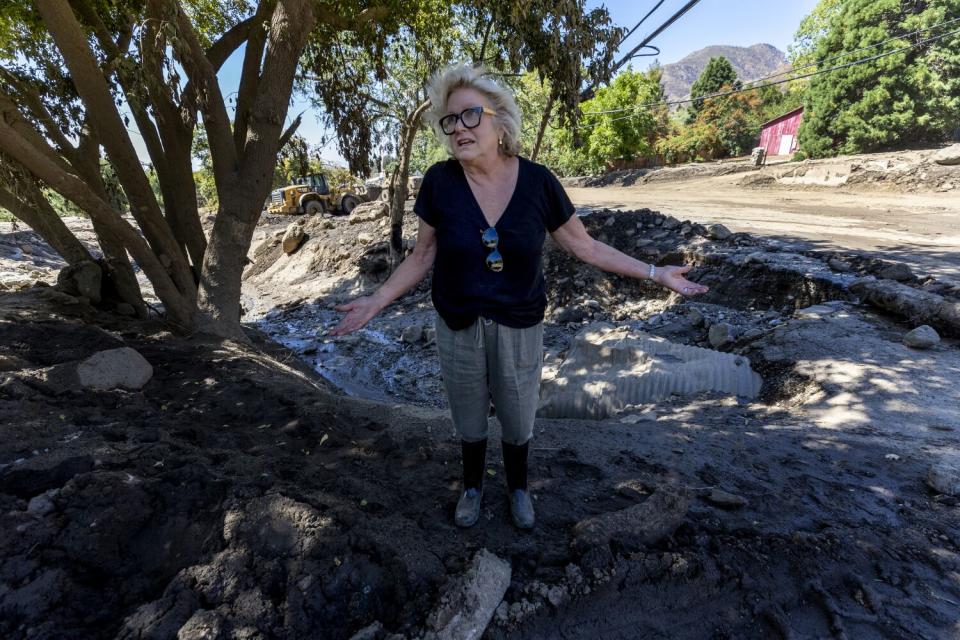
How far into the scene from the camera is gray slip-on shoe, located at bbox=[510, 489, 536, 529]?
188 centimetres

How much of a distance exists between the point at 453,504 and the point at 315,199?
20920 millimetres

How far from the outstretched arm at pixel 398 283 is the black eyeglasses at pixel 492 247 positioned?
24 centimetres

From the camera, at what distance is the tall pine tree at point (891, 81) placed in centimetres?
1648

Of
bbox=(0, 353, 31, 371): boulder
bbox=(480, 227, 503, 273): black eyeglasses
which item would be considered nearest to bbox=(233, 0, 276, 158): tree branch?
bbox=(0, 353, 31, 371): boulder

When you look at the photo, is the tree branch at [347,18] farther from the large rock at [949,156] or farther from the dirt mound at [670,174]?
the dirt mound at [670,174]

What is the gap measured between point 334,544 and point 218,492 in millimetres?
577

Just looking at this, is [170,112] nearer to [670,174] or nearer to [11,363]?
[11,363]

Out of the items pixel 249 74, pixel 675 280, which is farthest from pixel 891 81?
pixel 675 280

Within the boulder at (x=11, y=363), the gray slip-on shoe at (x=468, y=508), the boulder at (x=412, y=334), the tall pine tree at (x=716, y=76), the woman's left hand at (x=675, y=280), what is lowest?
the boulder at (x=412, y=334)

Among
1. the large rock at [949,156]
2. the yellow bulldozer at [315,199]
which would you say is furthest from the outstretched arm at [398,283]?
the yellow bulldozer at [315,199]

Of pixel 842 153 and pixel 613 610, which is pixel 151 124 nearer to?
pixel 613 610

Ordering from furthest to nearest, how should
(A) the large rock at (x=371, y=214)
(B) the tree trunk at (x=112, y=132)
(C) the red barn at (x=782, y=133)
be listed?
(C) the red barn at (x=782, y=133), (A) the large rock at (x=371, y=214), (B) the tree trunk at (x=112, y=132)

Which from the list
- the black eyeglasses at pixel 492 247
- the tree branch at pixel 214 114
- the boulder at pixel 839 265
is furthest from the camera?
the boulder at pixel 839 265

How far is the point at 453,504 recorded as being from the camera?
2.05 m
